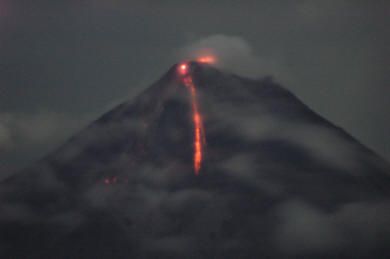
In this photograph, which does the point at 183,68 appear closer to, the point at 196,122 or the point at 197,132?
the point at 196,122

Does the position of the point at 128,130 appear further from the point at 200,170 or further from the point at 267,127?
the point at 267,127

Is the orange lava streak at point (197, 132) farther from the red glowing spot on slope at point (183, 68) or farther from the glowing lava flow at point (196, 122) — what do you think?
the red glowing spot on slope at point (183, 68)

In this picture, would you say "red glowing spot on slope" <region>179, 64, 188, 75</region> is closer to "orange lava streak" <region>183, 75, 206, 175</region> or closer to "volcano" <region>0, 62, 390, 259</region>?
"volcano" <region>0, 62, 390, 259</region>

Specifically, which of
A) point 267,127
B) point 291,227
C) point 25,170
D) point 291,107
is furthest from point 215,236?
point 25,170

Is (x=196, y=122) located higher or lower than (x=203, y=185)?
higher

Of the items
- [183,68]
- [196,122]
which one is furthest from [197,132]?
[183,68]
